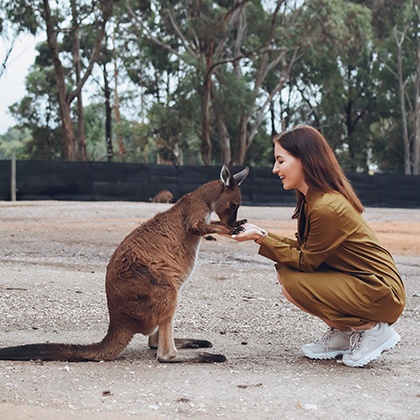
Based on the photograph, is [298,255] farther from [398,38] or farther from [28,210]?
[398,38]

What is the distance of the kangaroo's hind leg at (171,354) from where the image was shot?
15.5 ft

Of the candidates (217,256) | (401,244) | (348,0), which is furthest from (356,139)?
(217,256)

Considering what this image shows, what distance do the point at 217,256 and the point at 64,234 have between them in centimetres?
361

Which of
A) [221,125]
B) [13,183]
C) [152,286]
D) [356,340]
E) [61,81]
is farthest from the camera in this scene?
[221,125]

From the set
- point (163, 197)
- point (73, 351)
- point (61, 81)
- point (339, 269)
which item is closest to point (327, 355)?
point (339, 269)

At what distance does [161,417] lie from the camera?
3676mm

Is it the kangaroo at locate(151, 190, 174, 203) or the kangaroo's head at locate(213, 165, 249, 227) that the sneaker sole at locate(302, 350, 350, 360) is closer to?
the kangaroo's head at locate(213, 165, 249, 227)

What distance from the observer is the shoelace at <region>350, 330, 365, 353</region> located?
15.9 feet

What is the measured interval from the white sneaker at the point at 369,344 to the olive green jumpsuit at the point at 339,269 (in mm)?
78

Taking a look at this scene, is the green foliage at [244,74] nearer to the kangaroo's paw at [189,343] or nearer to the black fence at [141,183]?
the black fence at [141,183]

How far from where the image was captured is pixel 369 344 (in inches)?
189

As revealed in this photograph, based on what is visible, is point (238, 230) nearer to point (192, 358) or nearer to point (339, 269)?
point (339, 269)

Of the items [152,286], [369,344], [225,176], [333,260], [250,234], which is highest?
[225,176]

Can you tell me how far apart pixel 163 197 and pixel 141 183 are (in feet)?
4.33
